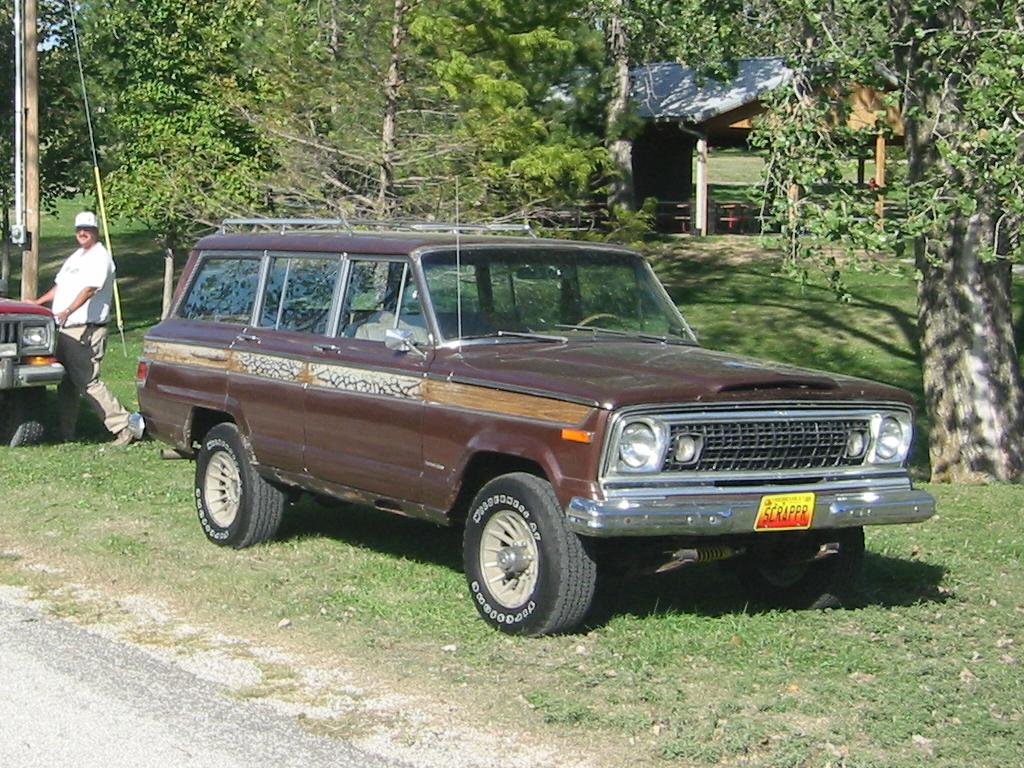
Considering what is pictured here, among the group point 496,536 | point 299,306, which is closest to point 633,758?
point 496,536

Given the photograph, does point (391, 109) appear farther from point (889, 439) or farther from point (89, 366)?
point (889, 439)

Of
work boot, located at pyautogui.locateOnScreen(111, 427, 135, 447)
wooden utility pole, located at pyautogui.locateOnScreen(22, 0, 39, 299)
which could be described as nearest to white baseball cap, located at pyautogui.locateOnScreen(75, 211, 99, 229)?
work boot, located at pyautogui.locateOnScreen(111, 427, 135, 447)

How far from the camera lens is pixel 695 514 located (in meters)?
7.04

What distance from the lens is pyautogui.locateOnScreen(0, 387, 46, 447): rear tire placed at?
14.2 metres

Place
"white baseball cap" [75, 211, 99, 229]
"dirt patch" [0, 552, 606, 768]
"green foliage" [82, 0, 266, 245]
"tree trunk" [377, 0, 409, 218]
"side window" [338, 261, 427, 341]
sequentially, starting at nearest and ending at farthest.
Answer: "dirt patch" [0, 552, 606, 768]
"side window" [338, 261, 427, 341]
"white baseball cap" [75, 211, 99, 229]
"tree trunk" [377, 0, 409, 218]
"green foliage" [82, 0, 266, 245]

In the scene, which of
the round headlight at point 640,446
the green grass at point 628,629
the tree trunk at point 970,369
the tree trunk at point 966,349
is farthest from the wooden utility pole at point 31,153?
the round headlight at point 640,446

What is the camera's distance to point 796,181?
12.3m

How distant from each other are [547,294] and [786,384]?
5.62 feet

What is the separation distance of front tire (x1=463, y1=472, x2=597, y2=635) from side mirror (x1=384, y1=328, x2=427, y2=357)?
3.02 feet

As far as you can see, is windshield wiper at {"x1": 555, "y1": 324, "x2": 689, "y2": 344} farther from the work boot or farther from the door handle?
the work boot

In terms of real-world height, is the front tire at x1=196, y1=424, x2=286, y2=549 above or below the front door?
below

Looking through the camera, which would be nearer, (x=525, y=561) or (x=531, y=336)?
(x=525, y=561)

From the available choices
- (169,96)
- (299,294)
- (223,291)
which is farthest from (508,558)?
(169,96)

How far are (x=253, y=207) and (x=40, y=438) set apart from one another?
5380mm
